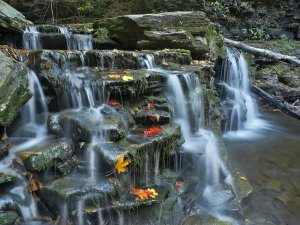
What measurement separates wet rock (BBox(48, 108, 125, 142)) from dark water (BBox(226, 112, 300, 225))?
7.57 ft

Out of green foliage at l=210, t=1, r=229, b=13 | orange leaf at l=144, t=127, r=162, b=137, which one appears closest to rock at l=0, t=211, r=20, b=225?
orange leaf at l=144, t=127, r=162, b=137

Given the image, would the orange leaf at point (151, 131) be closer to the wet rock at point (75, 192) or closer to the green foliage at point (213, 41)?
the wet rock at point (75, 192)

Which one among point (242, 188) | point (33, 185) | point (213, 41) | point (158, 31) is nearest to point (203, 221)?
point (242, 188)

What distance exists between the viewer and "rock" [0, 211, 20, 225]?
341 cm

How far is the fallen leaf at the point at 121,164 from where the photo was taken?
13.2 ft

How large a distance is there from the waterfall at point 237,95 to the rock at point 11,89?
17.4 ft

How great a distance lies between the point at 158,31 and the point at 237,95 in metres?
2.91

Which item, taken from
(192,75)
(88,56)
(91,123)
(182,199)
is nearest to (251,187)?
(182,199)

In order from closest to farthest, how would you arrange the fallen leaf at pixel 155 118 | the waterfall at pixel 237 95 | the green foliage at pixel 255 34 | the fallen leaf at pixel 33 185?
the fallen leaf at pixel 33 185 < the fallen leaf at pixel 155 118 < the waterfall at pixel 237 95 < the green foliage at pixel 255 34

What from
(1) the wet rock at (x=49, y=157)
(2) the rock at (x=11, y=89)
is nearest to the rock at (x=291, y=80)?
(1) the wet rock at (x=49, y=157)

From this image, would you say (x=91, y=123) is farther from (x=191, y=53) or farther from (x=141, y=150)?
(x=191, y=53)

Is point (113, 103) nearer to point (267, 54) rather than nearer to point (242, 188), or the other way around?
point (242, 188)

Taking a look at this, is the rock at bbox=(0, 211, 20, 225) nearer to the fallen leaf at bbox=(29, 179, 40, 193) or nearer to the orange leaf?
the fallen leaf at bbox=(29, 179, 40, 193)

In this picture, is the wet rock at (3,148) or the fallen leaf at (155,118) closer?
the wet rock at (3,148)
